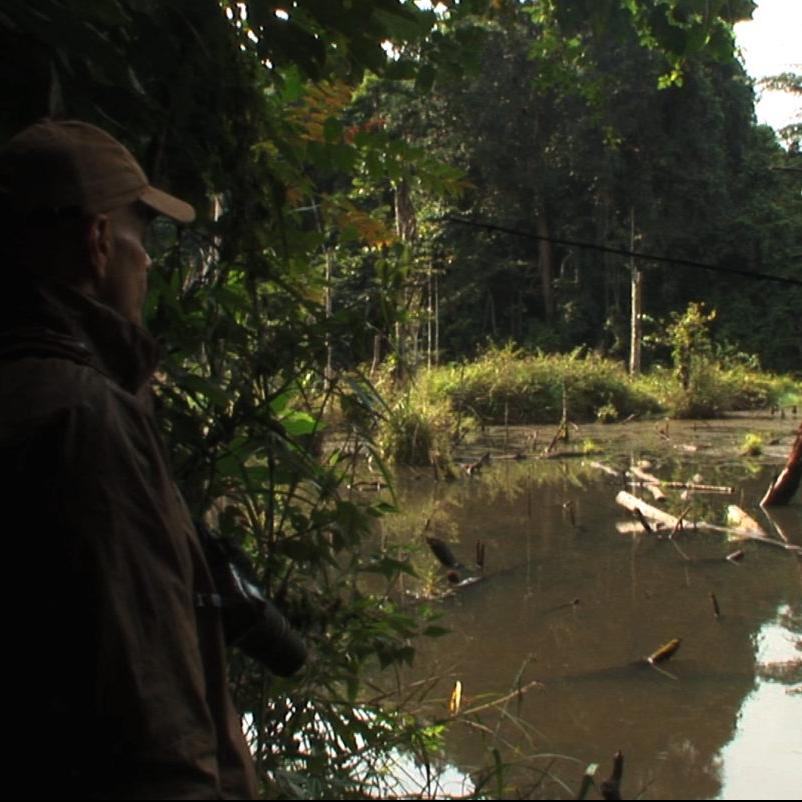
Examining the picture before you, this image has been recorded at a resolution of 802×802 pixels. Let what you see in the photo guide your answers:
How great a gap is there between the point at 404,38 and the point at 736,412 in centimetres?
1852

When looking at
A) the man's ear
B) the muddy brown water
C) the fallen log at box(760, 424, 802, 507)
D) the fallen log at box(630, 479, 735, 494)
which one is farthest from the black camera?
the fallen log at box(630, 479, 735, 494)

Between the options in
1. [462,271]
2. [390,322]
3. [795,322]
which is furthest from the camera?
[462,271]

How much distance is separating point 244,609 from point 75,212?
20.5 inches

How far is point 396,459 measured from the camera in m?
12.9

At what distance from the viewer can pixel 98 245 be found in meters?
1.15

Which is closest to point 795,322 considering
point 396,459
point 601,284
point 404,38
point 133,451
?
point 601,284

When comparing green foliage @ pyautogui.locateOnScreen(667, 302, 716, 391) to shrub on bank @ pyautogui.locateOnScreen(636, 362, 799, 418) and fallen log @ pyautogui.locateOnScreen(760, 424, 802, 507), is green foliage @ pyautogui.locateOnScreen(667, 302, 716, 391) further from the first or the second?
fallen log @ pyautogui.locateOnScreen(760, 424, 802, 507)

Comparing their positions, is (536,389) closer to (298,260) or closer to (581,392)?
(581,392)

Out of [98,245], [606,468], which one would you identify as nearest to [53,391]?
[98,245]

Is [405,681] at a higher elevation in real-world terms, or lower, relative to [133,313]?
lower

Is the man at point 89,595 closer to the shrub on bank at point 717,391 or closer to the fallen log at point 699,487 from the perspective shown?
the fallen log at point 699,487

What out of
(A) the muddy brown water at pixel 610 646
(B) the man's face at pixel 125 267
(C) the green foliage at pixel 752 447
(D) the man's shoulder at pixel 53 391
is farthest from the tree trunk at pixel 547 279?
(D) the man's shoulder at pixel 53 391

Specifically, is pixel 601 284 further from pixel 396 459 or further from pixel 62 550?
pixel 62 550

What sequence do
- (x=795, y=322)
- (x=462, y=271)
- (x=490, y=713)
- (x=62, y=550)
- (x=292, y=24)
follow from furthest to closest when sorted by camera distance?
1. (x=462, y=271)
2. (x=795, y=322)
3. (x=490, y=713)
4. (x=292, y=24)
5. (x=62, y=550)
